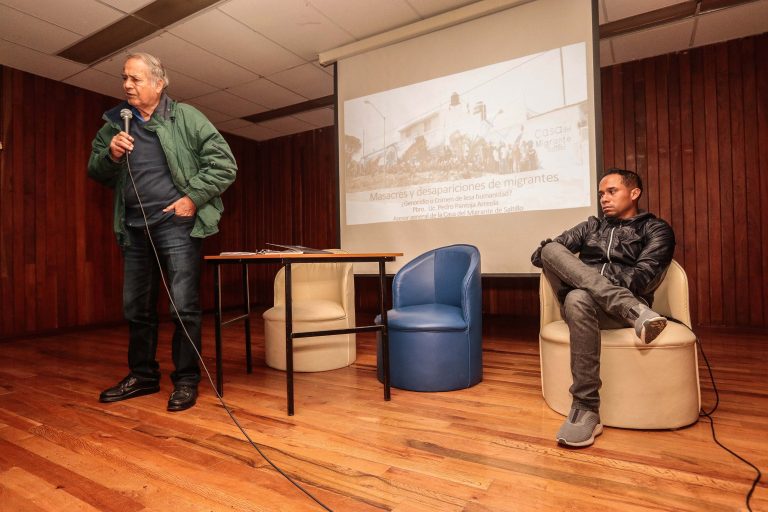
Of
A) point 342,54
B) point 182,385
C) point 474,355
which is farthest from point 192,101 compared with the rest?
point 474,355

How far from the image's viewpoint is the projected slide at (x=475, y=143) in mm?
3115

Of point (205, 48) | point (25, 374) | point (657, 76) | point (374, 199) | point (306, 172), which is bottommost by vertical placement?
point (25, 374)

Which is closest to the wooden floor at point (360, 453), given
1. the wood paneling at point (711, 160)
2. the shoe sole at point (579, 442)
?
the shoe sole at point (579, 442)

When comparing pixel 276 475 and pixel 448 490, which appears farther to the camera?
pixel 276 475

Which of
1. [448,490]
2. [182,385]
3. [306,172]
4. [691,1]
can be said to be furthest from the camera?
[306,172]

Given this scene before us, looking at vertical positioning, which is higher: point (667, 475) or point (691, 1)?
point (691, 1)

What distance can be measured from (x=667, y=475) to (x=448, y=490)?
0.68m

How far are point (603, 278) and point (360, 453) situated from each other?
1153 millimetres

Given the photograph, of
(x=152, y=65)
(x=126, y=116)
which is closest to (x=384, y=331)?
(x=126, y=116)

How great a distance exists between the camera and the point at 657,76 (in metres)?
4.20

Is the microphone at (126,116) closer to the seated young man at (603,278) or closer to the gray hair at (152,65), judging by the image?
the gray hair at (152,65)

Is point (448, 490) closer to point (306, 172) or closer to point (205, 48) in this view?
point (205, 48)

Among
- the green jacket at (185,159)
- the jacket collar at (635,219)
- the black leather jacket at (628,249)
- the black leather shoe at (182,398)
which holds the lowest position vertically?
the black leather shoe at (182,398)

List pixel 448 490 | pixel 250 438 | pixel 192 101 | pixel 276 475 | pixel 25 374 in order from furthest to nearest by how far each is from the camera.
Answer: pixel 192 101, pixel 25 374, pixel 250 438, pixel 276 475, pixel 448 490
